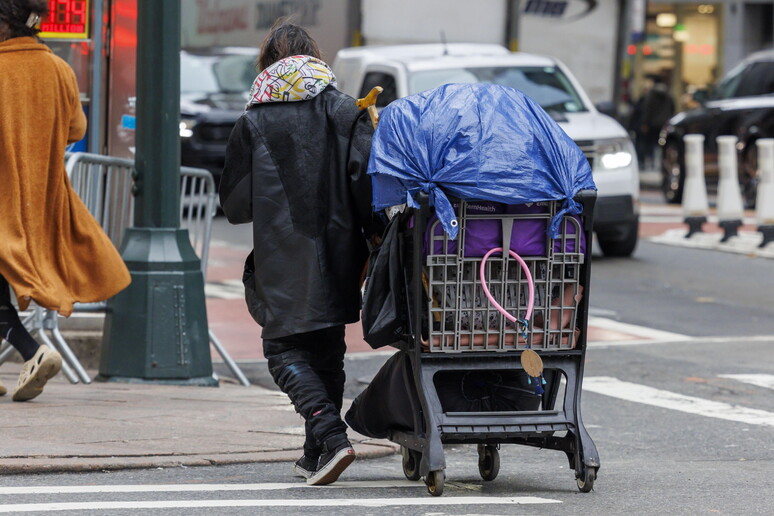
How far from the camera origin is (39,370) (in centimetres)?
739

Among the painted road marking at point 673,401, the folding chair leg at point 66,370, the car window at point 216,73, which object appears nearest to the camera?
the painted road marking at point 673,401

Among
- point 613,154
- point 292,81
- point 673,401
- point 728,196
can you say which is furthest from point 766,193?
point 292,81

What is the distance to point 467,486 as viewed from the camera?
610 cm

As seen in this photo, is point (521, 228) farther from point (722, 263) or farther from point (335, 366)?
point (722, 263)

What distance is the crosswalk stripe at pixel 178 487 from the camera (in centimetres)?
575

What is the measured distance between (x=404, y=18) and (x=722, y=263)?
5.89 metres

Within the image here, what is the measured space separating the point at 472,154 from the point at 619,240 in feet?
33.1

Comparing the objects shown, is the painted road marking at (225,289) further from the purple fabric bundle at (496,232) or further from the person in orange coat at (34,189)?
the purple fabric bundle at (496,232)

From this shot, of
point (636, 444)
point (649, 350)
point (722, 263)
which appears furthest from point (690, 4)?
point (636, 444)

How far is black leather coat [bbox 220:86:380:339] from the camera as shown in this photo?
19.8 feet

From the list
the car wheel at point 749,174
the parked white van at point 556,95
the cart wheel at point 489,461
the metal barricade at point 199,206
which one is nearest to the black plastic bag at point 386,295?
the cart wheel at point 489,461

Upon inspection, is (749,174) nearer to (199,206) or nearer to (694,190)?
(694,190)

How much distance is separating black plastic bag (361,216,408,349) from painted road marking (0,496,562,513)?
0.55 m

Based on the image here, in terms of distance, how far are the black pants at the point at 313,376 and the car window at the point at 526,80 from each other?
28.9 ft
